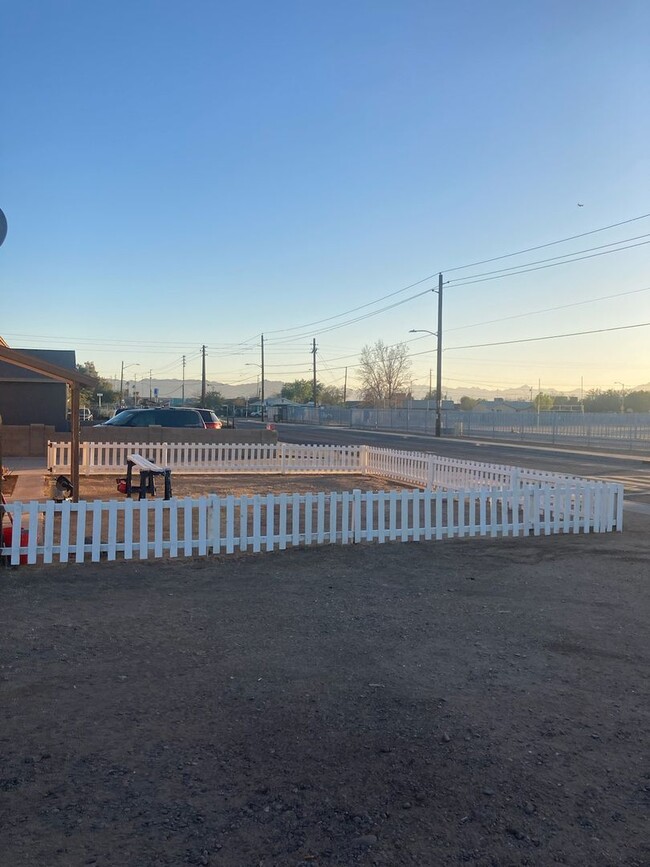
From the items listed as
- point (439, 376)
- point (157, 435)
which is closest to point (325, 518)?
point (157, 435)

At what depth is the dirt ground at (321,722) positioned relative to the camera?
3316mm

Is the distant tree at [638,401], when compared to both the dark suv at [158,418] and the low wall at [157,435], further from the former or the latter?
the low wall at [157,435]

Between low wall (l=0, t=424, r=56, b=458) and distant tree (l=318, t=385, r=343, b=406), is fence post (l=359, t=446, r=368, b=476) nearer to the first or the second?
low wall (l=0, t=424, r=56, b=458)

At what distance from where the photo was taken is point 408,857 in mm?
3176

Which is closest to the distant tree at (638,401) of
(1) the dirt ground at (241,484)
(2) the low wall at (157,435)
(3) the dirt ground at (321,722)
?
(2) the low wall at (157,435)

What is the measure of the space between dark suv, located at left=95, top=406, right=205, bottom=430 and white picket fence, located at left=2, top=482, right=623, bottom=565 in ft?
36.5

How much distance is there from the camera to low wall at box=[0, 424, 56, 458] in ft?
76.2

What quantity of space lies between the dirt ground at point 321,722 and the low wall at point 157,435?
14905 millimetres

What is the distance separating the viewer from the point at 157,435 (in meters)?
23.2

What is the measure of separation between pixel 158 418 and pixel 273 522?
50.5 ft

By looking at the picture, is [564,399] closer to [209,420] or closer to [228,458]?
[209,420]

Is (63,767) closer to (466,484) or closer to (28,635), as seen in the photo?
(28,635)

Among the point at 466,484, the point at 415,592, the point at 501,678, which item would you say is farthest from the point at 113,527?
the point at 466,484

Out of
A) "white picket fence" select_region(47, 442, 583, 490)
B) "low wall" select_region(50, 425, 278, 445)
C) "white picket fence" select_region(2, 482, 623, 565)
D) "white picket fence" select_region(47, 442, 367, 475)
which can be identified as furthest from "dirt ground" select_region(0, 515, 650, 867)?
"low wall" select_region(50, 425, 278, 445)
